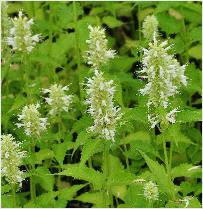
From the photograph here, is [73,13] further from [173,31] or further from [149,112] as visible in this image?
[149,112]

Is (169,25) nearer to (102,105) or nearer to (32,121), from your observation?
(32,121)

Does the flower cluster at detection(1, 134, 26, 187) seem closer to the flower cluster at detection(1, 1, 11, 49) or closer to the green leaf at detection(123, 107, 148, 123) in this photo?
the green leaf at detection(123, 107, 148, 123)

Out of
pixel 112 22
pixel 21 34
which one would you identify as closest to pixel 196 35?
pixel 112 22

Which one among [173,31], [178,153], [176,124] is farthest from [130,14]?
[176,124]

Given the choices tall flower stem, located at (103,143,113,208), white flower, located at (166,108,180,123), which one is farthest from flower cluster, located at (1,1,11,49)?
white flower, located at (166,108,180,123)

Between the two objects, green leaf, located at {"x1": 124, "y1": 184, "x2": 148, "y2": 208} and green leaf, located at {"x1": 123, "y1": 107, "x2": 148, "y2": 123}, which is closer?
green leaf, located at {"x1": 123, "y1": 107, "x2": 148, "y2": 123}
